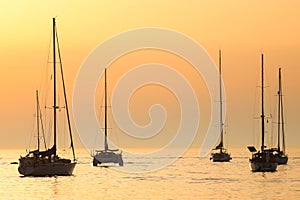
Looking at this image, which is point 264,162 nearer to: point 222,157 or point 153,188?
point 153,188

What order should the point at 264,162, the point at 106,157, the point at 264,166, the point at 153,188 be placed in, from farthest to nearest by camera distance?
1. the point at 106,157
2. the point at 264,166
3. the point at 264,162
4. the point at 153,188

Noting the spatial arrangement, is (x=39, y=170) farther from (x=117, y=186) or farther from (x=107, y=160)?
(x=107, y=160)

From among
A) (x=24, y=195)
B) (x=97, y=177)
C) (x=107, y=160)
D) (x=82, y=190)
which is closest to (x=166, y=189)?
(x=82, y=190)

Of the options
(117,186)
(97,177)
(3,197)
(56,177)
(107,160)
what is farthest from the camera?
(107,160)

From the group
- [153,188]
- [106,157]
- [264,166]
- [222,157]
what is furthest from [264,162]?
[222,157]

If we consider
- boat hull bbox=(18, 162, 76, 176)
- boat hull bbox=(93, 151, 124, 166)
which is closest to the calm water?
boat hull bbox=(18, 162, 76, 176)

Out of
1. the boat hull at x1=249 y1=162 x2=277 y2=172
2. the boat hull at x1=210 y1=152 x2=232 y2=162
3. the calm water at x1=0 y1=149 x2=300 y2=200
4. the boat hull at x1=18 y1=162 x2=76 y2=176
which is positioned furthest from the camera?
the boat hull at x1=210 y1=152 x2=232 y2=162

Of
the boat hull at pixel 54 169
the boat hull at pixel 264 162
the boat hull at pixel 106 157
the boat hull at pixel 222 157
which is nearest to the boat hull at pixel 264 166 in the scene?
the boat hull at pixel 264 162

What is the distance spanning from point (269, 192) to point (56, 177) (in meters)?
29.0

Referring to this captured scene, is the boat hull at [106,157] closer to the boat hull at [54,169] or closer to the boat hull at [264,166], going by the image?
the boat hull at [264,166]

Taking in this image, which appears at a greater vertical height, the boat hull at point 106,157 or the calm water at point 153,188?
the boat hull at point 106,157

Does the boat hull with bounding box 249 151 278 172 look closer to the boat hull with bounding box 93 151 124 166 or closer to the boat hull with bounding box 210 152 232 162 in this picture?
the boat hull with bounding box 93 151 124 166

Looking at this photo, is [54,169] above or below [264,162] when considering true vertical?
below

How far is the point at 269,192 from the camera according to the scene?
312 ft
